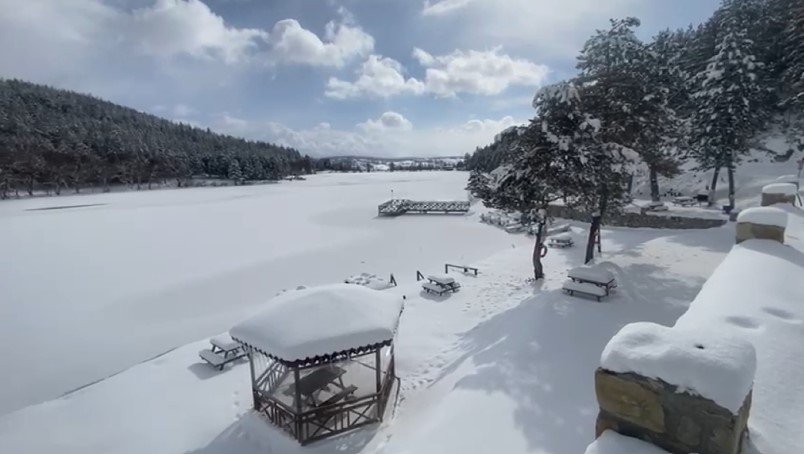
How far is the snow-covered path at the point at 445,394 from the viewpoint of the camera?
6.50 metres

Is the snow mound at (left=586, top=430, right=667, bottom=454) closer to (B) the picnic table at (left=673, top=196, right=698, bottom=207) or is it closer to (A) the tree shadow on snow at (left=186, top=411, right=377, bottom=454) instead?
(A) the tree shadow on snow at (left=186, top=411, right=377, bottom=454)

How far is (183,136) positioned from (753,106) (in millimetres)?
133053

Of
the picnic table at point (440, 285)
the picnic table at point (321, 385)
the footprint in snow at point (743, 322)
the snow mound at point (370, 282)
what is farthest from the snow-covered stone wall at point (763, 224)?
the snow mound at point (370, 282)

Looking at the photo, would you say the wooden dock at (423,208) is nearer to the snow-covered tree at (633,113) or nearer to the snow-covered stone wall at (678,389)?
the snow-covered tree at (633,113)

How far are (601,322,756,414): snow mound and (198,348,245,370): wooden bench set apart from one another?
33.7 ft

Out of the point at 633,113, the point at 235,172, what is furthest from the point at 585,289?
the point at 235,172

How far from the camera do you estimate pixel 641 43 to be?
25531 mm

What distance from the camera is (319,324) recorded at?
307 inches

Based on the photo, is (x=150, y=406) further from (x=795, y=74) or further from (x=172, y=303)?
(x=795, y=74)

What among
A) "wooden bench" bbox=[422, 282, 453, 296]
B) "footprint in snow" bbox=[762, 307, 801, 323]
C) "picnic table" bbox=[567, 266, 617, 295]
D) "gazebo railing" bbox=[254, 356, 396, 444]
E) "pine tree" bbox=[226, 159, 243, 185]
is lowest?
"gazebo railing" bbox=[254, 356, 396, 444]

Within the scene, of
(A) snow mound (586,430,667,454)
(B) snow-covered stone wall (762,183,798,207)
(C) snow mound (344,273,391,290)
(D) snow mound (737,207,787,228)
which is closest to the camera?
(A) snow mound (586,430,667,454)

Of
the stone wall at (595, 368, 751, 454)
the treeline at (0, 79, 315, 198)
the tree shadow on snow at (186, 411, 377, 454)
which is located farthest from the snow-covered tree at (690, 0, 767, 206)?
the treeline at (0, 79, 315, 198)

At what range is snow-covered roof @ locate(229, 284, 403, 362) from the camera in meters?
7.43

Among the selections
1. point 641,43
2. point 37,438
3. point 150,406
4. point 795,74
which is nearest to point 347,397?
point 150,406
